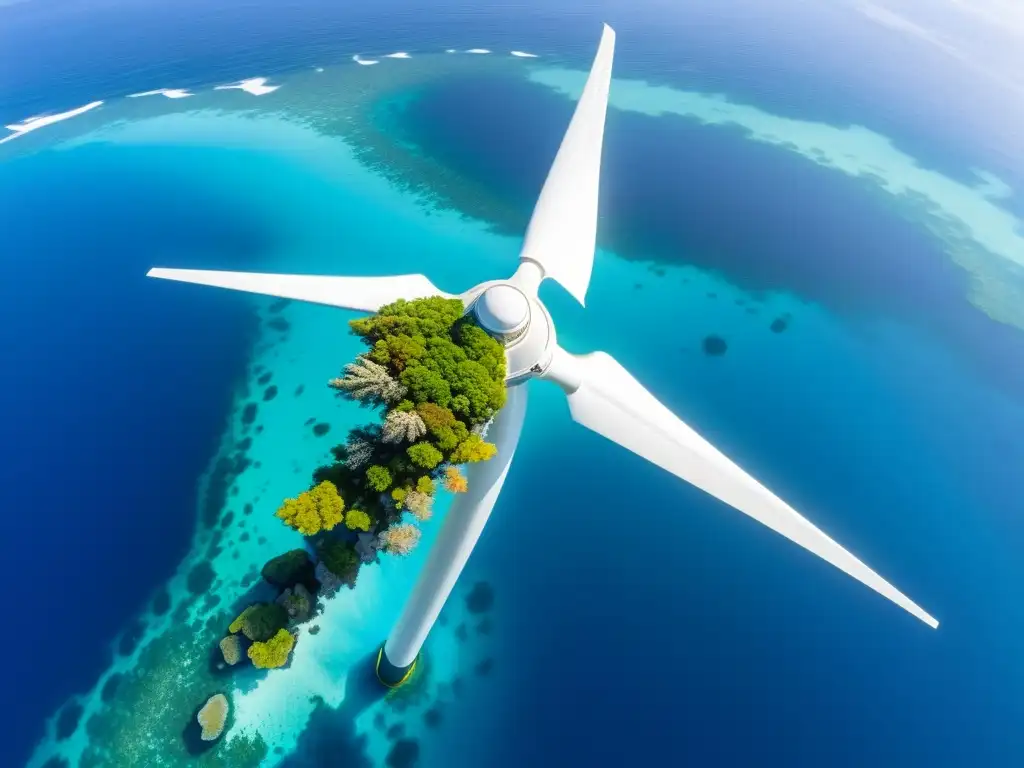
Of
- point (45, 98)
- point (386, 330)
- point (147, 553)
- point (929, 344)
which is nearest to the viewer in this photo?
point (386, 330)

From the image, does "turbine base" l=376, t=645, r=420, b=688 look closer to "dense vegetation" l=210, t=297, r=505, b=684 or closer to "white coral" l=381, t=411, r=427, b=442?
"dense vegetation" l=210, t=297, r=505, b=684

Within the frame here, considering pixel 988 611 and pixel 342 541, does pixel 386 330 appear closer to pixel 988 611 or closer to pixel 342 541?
pixel 342 541

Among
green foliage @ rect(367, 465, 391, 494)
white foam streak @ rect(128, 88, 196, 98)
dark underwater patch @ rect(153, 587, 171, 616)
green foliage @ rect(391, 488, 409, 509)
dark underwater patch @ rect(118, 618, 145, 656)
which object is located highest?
white foam streak @ rect(128, 88, 196, 98)

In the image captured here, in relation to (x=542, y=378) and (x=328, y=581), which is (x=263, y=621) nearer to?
(x=328, y=581)

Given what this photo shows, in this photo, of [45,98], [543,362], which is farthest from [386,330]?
[45,98]

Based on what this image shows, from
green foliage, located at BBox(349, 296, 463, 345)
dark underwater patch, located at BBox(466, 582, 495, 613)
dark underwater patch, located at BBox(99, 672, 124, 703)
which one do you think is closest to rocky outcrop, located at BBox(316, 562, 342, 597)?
dark underwater patch, located at BBox(466, 582, 495, 613)
